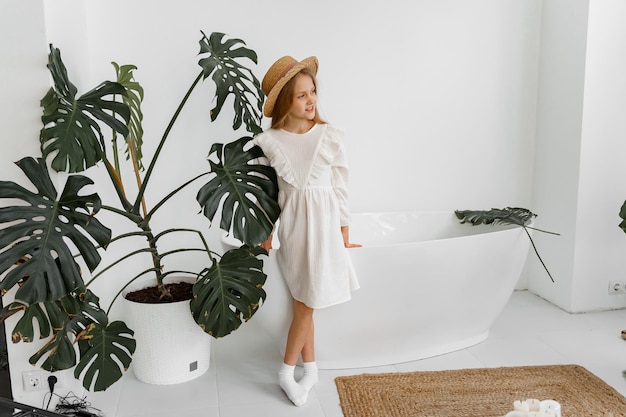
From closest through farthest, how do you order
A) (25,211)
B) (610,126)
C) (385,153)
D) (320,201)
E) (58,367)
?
(25,211)
(58,367)
(320,201)
(610,126)
(385,153)

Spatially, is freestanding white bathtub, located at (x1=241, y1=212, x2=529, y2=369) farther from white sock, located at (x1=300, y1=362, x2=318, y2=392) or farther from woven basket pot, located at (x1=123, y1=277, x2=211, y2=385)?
woven basket pot, located at (x1=123, y1=277, x2=211, y2=385)

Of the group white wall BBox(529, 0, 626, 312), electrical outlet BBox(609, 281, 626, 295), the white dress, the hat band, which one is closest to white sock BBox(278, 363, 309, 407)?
the white dress

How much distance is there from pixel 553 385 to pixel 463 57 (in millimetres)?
1809

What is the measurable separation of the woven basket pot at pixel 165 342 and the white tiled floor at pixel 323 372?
5cm

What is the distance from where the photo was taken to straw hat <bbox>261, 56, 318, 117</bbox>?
224cm

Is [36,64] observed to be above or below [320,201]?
above

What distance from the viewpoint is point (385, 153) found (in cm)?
332

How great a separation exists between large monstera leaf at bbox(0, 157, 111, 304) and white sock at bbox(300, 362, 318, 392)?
1010 millimetres

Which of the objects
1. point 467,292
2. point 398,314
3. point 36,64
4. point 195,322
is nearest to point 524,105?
point 467,292

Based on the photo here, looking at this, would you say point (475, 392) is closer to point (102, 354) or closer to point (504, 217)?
point (504, 217)

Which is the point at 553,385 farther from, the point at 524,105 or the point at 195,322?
the point at 524,105

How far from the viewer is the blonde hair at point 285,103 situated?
2.27 metres

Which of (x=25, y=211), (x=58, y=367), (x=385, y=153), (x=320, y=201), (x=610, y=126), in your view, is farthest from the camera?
(x=385, y=153)

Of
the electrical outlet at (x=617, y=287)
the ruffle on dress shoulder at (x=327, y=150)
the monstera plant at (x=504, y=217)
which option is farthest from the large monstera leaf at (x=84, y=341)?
the electrical outlet at (x=617, y=287)
